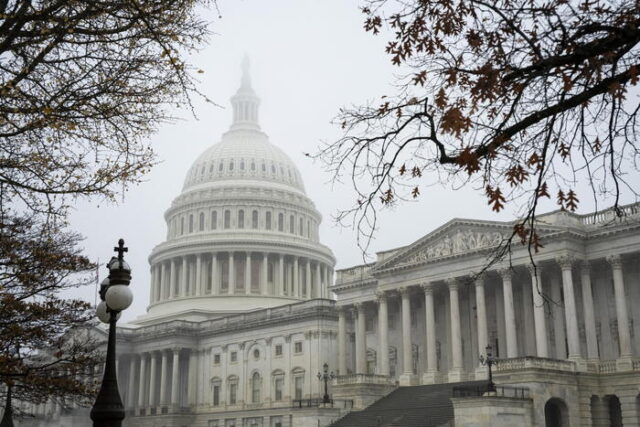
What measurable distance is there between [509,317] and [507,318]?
0.18m

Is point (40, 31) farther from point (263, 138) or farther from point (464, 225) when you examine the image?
point (263, 138)

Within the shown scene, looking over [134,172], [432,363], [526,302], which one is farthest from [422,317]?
[134,172]

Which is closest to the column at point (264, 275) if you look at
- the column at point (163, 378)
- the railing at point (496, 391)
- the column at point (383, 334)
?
the column at point (163, 378)

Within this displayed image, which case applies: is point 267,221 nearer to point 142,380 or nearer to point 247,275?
point 247,275

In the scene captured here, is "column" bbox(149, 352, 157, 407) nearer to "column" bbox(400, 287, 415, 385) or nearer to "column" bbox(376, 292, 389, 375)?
"column" bbox(376, 292, 389, 375)

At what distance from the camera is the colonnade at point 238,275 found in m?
115

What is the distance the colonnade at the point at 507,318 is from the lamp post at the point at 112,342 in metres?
39.7

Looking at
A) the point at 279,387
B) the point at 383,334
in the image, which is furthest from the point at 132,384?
the point at 383,334

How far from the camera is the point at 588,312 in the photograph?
5934 cm

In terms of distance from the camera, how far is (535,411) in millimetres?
52906

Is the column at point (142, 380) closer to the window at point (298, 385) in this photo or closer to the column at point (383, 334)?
the window at point (298, 385)

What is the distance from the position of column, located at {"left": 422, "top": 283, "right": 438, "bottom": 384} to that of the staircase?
63.1 inches

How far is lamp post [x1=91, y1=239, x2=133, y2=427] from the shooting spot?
1591 centimetres

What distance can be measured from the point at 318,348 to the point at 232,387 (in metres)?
15.5
